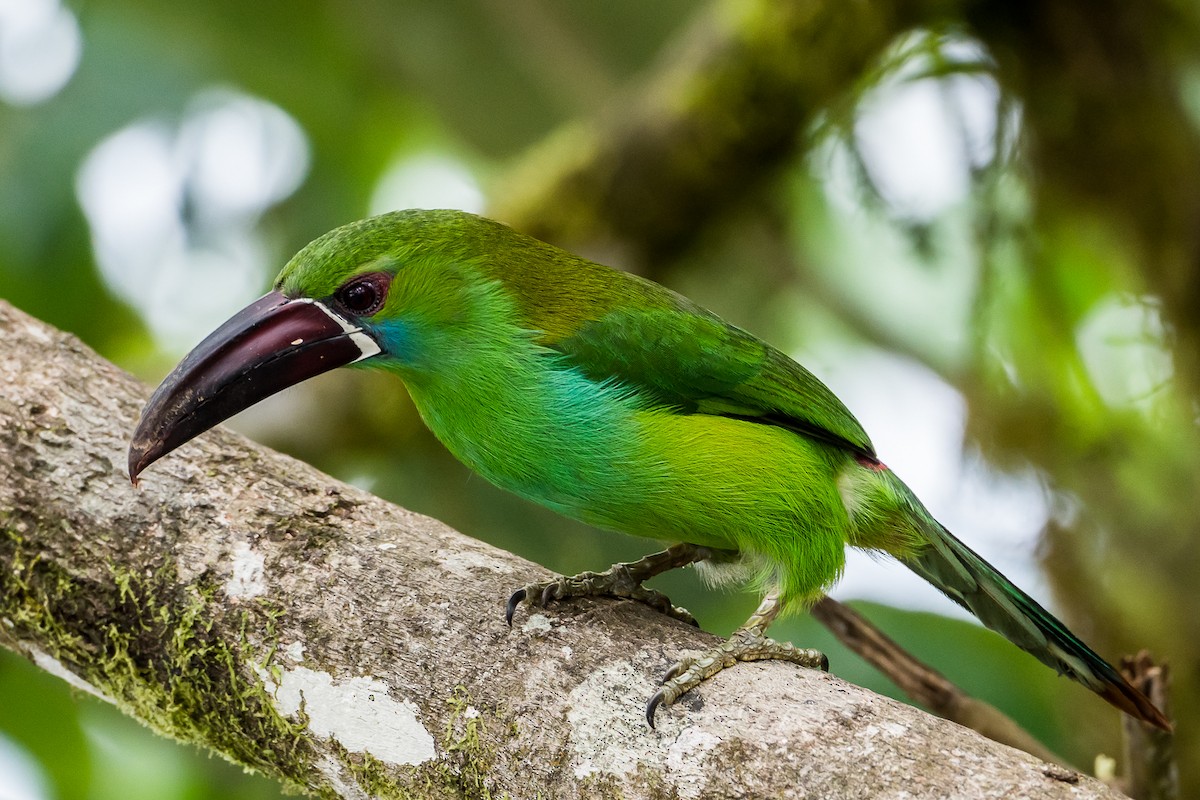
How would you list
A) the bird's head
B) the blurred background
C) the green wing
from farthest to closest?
the blurred background → the green wing → the bird's head

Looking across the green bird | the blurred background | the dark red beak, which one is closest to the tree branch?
the blurred background

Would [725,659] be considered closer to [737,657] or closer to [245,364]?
[737,657]

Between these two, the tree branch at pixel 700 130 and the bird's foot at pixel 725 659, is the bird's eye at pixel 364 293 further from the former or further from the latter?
the tree branch at pixel 700 130

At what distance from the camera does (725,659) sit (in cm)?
237

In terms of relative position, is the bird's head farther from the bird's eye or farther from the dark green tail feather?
the dark green tail feather

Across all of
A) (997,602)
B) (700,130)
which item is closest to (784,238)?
(700,130)

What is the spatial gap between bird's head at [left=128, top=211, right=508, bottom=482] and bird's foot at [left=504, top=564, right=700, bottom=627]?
0.60 meters

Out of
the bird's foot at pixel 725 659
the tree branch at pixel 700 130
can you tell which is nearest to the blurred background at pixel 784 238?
the tree branch at pixel 700 130

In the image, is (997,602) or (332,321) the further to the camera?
(997,602)

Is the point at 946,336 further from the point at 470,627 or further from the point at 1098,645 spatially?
the point at 470,627

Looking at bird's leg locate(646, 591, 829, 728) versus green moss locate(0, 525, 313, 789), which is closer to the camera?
bird's leg locate(646, 591, 829, 728)

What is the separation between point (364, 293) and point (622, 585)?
87 cm

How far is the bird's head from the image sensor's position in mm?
2555

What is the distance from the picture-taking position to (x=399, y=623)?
96.1 inches
